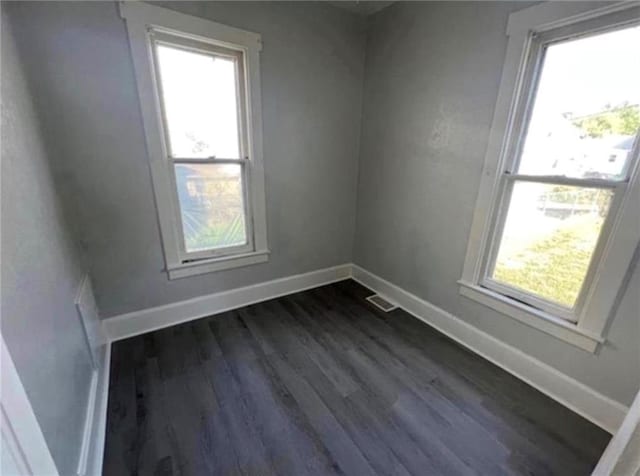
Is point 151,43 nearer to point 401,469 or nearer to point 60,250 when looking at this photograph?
point 60,250

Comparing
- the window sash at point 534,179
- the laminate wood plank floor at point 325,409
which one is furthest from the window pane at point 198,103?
the window sash at point 534,179

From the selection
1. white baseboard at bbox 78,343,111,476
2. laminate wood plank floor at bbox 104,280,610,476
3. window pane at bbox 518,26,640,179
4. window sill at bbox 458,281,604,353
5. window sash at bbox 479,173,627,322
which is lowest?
laminate wood plank floor at bbox 104,280,610,476

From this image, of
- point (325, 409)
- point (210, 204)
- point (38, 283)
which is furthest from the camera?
point (210, 204)

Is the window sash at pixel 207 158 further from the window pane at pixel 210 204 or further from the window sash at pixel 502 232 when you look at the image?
the window sash at pixel 502 232

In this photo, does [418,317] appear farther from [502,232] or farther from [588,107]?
[588,107]

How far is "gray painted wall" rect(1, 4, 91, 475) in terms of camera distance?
2.97 feet

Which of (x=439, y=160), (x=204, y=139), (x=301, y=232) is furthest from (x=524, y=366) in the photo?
(x=204, y=139)

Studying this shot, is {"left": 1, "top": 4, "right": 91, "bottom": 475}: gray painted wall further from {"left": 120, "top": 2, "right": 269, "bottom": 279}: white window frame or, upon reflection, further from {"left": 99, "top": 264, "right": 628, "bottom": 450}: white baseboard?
{"left": 120, "top": 2, "right": 269, "bottom": 279}: white window frame

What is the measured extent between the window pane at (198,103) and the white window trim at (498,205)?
74.3 inches

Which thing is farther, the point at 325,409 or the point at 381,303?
the point at 381,303

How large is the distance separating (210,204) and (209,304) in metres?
0.87

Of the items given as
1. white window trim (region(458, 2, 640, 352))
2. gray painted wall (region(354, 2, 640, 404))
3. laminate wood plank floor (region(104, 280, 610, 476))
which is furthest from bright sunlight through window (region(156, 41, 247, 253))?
white window trim (region(458, 2, 640, 352))

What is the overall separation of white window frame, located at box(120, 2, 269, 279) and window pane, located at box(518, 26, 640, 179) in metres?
1.93

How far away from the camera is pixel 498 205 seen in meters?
1.89
